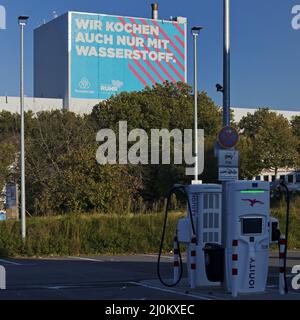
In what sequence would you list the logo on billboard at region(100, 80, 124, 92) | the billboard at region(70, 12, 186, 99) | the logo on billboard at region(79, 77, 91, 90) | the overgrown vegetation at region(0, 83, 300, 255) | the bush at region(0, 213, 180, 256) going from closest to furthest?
the bush at region(0, 213, 180, 256) → the overgrown vegetation at region(0, 83, 300, 255) → the logo on billboard at region(79, 77, 91, 90) → the billboard at region(70, 12, 186, 99) → the logo on billboard at region(100, 80, 124, 92)

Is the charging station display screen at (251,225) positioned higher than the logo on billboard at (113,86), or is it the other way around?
the logo on billboard at (113,86)

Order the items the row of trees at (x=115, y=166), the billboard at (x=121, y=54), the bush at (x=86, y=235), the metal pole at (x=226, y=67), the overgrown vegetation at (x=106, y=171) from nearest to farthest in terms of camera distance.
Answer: the metal pole at (x=226, y=67) → the bush at (x=86, y=235) → the overgrown vegetation at (x=106, y=171) → the row of trees at (x=115, y=166) → the billboard at (x=121, y=54)

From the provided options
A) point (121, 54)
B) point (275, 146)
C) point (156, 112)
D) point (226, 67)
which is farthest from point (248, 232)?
point (121, 54)

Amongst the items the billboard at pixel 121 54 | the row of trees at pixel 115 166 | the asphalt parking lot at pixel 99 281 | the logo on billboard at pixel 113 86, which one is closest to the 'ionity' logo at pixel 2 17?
the asphalt parking lot at pixel 99 281

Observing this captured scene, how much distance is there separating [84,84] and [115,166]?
5546 cm

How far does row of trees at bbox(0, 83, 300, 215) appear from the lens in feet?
116

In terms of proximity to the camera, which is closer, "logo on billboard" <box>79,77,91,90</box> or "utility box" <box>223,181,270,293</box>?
"utility box" <box>223,181,270,293</box>

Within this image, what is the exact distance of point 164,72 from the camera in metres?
100

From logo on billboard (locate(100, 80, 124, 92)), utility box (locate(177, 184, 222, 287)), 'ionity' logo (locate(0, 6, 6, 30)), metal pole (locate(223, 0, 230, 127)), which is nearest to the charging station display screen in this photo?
utility box (locate(177, 184, 222, 287))

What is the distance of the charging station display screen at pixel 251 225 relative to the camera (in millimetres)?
13633

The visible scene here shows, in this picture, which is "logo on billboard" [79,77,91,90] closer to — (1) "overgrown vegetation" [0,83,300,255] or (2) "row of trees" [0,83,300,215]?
(1) "overgrown vegetation" [0,83,300,255]

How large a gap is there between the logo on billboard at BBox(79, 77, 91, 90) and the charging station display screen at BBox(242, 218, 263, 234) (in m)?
78.6

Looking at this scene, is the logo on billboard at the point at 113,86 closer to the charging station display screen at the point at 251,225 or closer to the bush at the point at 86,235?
the bush at the point at 86,235

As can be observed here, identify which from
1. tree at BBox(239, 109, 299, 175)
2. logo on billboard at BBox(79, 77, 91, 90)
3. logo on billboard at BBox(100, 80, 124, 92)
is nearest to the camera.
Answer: tree at BBox(239, 109, 299, 175)
